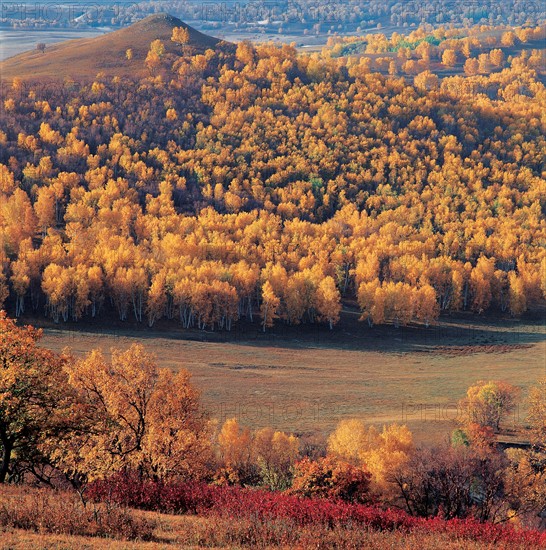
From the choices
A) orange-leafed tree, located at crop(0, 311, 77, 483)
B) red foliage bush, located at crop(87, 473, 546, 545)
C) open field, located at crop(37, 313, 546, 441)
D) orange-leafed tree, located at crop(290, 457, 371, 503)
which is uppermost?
orange-leafed tree, located at crop(0, 311, 77, 483)

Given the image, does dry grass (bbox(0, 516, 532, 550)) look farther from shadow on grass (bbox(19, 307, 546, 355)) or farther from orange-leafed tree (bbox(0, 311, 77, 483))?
shadow on grass (bbox(19, 307, 546, 355))

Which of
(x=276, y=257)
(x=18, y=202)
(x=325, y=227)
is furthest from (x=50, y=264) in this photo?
(x=325, y=227)

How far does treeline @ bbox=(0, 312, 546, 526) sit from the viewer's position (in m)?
33.6

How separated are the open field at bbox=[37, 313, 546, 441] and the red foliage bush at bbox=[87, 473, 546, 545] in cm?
4794

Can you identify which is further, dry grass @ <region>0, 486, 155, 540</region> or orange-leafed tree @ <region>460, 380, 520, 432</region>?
orange-leafed tree @ <region>460, 380, 520, 432</region>

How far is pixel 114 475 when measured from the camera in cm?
3841

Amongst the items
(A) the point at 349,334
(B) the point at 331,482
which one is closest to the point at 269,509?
(B) the point at 331,482

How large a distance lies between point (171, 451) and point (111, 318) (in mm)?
92133

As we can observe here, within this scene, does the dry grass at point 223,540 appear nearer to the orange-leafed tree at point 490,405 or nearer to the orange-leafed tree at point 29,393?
the orange-leafed tree at point 29,393

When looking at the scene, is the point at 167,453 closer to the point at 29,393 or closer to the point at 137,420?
the point at 137,420

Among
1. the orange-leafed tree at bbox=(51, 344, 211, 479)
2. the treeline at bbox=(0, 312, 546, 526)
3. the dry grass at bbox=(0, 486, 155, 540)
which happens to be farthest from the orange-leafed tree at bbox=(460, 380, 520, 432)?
the dry grass at bbox=(0, 486, 155, 540)

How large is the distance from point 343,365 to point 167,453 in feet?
261

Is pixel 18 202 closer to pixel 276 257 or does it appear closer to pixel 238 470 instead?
pixel 276 257

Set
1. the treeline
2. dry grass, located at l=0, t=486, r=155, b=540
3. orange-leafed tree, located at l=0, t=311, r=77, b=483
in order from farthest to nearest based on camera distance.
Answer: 1. the treeline
2. orange-leafed tree, located at l=0, t=311, r=77, b=483
3. dry grass, located at l=0, t=486, r=155, b=540
